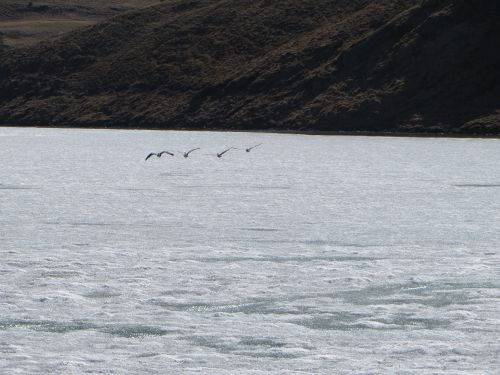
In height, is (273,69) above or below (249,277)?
above

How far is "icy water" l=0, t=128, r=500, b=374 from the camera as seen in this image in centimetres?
918

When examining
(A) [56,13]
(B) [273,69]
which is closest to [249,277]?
(B) [273,69]

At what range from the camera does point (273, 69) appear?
3324 inches

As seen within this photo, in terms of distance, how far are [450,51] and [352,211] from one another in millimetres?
56246

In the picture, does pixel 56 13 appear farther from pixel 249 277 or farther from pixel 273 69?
pixel 249 277

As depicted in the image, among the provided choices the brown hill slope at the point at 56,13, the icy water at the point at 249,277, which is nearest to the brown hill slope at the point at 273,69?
the brown hill slope at the point at 56,13

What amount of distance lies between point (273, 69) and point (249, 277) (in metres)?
72.2

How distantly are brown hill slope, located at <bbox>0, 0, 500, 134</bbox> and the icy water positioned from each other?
44728 millimetres

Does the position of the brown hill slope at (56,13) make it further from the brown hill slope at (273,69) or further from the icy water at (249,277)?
the icy water at (249,277)

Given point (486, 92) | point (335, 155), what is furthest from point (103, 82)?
point (335, 155)

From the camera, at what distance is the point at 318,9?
97688 mm

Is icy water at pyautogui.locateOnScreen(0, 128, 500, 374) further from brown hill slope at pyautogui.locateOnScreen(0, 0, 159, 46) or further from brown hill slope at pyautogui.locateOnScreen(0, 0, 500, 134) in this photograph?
brown hill slope at pyautogui.locateOnScreen(0, 0, 159, 46)

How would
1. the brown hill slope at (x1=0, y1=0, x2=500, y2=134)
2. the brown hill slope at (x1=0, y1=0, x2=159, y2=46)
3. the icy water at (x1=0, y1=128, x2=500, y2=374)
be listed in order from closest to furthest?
the icy water at (x1=0, y1=128, x2=500, y2=374)
the brown hill slope at (x1=0, y1=0, x2=500, y2=134)
the brown hill slope at (x1=0, y1=0, x2=159, y2=46)

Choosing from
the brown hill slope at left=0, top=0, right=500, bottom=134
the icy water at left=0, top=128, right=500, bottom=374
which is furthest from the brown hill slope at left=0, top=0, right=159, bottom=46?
the icy water at left=0, top=128, right=500, bottom=374
